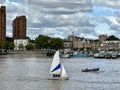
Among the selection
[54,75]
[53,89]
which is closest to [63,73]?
[54,75]

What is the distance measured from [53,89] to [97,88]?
5318 millimetres

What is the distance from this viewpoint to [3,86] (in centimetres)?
5512

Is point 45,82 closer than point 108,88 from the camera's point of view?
No

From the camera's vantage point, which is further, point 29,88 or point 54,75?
point 54,75

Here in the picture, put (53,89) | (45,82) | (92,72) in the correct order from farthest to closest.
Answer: (92,72)
(45,82)
(53,89)

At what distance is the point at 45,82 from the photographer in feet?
197

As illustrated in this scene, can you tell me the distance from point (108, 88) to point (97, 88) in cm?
134

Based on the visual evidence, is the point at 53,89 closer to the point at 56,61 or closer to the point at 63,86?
the point at 63,86

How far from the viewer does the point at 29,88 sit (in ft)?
172

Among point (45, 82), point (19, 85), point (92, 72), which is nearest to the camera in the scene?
point (19, 85)

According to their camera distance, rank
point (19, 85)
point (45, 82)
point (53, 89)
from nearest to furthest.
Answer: point (53, 89), point (19, 85), point (45, 82)

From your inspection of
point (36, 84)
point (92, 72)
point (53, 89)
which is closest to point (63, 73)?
point (36, 84)

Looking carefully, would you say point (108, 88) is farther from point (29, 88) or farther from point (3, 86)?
point (3, 86)

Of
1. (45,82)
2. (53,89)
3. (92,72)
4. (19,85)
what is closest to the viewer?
(53,89)
